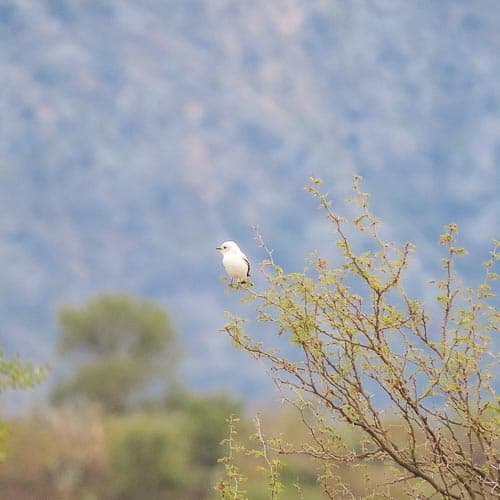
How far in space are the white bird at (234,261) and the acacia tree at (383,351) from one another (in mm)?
1476

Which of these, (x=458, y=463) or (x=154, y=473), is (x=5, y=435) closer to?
(x=458, y=463)

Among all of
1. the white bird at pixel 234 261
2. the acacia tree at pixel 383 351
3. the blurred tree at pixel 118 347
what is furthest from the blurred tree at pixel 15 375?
the blurred tree at pixel 118 347

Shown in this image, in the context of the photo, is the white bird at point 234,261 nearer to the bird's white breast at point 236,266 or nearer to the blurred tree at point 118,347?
the bird's white breast at point 236,266

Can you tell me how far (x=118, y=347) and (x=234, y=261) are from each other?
4877 cm

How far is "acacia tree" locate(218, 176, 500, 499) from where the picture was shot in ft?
12.3

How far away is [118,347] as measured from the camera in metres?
53.6

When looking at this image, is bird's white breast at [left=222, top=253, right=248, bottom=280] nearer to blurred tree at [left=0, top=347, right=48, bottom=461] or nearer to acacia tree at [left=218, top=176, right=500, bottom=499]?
blurred tree at [left=0, top=347, right=48, bottom=461]

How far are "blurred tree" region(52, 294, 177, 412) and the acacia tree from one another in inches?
1798

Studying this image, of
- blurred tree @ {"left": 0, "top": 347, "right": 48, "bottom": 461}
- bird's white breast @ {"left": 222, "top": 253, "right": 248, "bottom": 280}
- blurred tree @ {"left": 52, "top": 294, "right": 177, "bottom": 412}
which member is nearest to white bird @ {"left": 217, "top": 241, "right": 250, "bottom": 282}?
bird's white breast @ {"left": 222, "top": 253, "right": 248, "bottom": 280}

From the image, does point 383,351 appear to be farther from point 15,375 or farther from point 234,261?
point 15,375

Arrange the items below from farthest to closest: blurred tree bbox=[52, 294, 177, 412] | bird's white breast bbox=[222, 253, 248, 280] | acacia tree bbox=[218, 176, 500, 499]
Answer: blurred tree bbox=[52, 294, 177, 412] < bird's white breast bbox=[222, 253, 248, 280] < acacia tree bbox=[218, 176, 500, 499]

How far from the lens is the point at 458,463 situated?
3.67 m

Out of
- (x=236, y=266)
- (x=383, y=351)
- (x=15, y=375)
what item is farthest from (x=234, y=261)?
(x=383, y=351)

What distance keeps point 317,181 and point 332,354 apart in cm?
74
